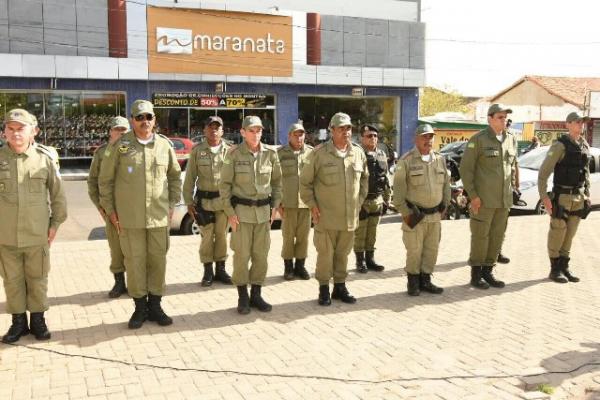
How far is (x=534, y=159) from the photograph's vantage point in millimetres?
13789

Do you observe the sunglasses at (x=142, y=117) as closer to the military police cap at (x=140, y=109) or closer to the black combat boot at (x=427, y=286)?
the military police cap at (x=140, y=109)

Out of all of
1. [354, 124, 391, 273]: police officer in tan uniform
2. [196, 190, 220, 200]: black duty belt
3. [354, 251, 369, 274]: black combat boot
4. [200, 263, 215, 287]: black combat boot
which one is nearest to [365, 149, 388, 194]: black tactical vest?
[354, 124, 391, 273]: police officer in tan uniform

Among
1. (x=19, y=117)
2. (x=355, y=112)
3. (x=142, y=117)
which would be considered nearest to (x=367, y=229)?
(x=142, y=117)

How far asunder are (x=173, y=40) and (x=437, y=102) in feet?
122

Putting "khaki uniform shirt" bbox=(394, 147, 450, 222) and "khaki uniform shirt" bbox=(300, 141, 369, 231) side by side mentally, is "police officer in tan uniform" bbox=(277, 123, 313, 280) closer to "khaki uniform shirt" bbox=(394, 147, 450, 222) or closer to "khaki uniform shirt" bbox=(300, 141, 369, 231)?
"khaki uniform shirt" bbox=(300, 141, 369, 231)

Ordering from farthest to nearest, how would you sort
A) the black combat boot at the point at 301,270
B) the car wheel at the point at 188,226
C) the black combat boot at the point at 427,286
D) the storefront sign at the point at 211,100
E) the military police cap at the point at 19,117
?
the storefront sign at the point at 211,100 < the car wheel at the point at 188,226 < the black combat boot at the point at 301,270 < the black combat boot at the point at 427,286 < the military police cap at the point at 19,117

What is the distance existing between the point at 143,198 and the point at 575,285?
518cm

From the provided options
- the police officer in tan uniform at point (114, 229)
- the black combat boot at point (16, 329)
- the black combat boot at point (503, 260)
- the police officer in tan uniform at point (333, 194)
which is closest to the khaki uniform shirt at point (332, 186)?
the police officer in tan uniform at point (333, 194)

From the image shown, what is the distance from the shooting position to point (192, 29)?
25.4m

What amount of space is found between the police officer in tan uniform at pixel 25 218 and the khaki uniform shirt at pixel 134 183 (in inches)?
17.2

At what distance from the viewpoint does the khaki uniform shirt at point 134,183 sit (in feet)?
17.7

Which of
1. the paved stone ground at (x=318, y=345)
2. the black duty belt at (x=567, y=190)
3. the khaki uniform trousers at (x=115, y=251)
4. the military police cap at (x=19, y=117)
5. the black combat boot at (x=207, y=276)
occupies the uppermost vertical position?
the military police cap at (x=19, y=117)

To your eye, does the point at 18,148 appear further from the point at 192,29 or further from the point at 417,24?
the point at 417,24

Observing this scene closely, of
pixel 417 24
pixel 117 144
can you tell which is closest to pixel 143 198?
pixel 117 144
